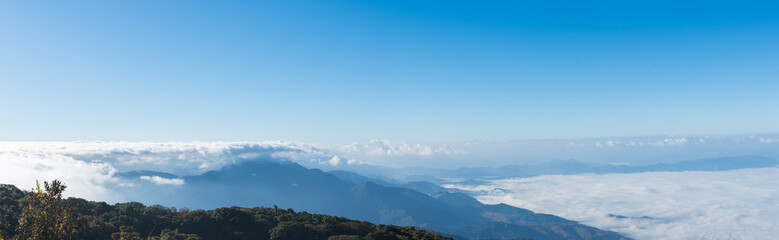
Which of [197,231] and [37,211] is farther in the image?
[197,231]

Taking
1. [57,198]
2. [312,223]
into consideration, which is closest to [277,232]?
[312,223]

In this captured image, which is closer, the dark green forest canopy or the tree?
the tree

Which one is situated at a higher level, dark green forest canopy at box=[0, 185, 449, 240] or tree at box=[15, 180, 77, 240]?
tree at box=[15, 180, 77, 240]

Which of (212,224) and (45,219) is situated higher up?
(45,219)

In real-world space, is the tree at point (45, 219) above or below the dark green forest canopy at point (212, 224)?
above

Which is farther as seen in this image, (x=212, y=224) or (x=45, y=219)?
(x=212, y=224)

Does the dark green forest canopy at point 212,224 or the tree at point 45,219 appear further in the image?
the dark green forest canopy at point 212,224

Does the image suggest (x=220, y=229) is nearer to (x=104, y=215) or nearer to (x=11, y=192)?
(x=104, y=215)

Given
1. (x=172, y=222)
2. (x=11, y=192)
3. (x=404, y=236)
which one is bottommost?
(x=404, y=236)
